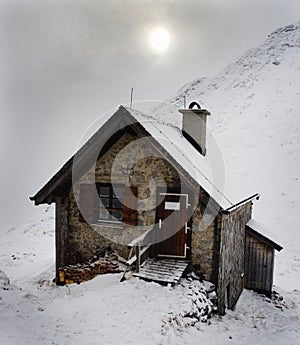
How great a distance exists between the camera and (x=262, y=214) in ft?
78.9

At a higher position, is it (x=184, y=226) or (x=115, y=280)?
(x=184, y=226)

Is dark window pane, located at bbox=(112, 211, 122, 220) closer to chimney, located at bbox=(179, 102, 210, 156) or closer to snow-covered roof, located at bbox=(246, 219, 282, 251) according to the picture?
chimney, located at bbox=(179, 102, 210, 156)

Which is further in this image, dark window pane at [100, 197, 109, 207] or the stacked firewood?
dark window pane at [100, 197, 109, 207]

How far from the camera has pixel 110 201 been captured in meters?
11.4

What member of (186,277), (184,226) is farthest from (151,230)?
(186,277)

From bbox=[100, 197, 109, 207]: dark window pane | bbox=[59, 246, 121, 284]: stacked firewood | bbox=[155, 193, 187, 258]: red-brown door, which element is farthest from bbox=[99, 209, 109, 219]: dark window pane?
bbox=[155, 193, 187, 258]: red-brown door

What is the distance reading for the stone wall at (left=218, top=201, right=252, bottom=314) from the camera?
33.0ft

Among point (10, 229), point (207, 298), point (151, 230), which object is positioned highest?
point (151, 230)

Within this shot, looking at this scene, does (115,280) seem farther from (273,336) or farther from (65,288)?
(273,336)

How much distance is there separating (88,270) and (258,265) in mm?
7423

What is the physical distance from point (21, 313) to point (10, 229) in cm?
2437

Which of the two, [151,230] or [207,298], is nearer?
[207,298]

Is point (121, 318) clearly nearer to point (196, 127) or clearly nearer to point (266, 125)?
point (196, 127)

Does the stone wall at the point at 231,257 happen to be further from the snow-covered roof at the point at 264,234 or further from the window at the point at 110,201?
the window at the point at 110,201
